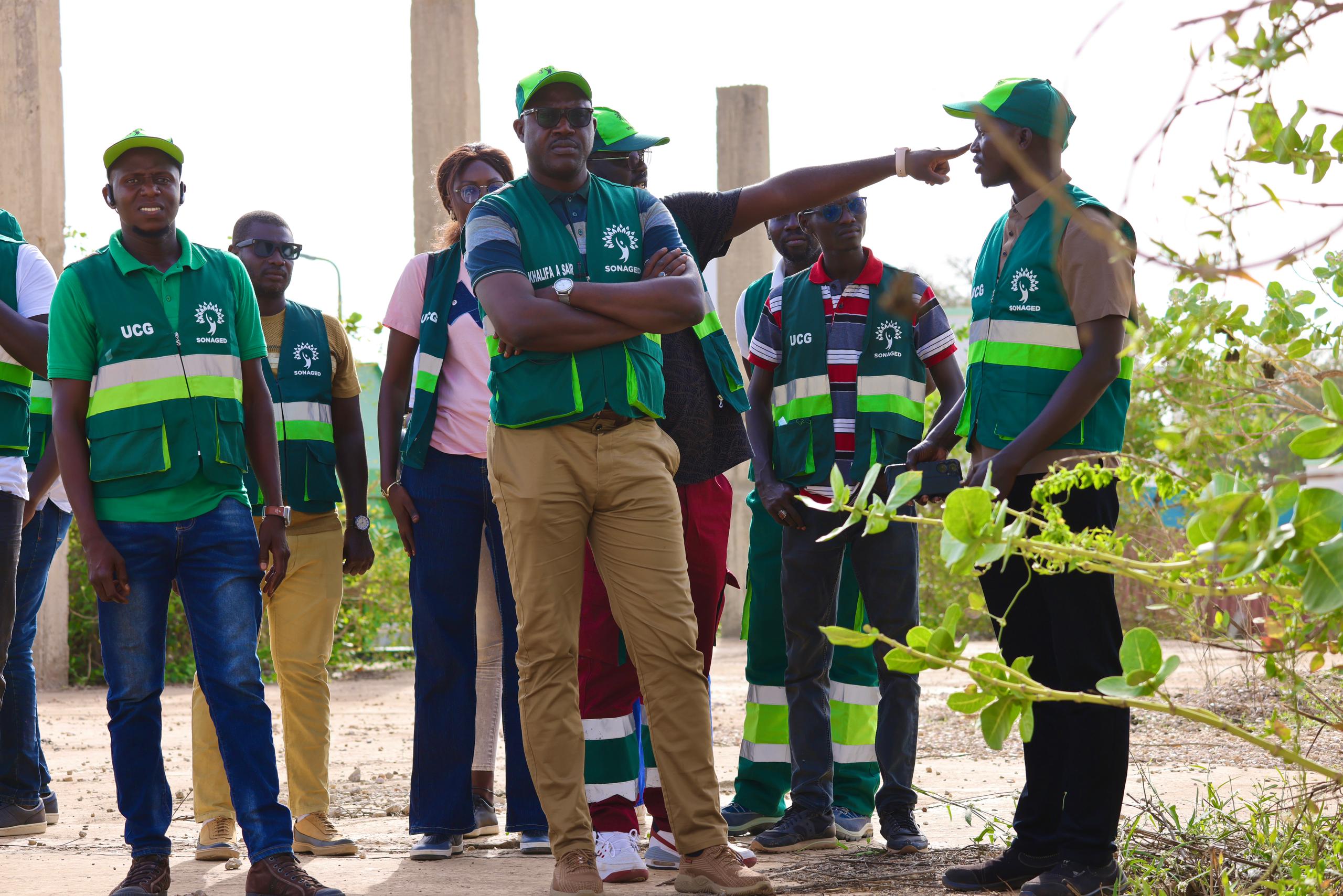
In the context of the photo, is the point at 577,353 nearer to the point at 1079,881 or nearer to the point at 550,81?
the point at 550,81

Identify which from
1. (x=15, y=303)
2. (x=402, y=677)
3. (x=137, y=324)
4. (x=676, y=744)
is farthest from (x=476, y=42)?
(x=676, y=744)

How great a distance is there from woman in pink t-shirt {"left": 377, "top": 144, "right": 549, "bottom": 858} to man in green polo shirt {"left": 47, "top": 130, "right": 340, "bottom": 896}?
69 cm

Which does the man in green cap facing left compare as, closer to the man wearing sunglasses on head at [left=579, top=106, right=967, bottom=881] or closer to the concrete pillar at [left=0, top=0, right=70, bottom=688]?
the man wearing sunglasses on head at [left=579, top=106, right=967, bottom=881]

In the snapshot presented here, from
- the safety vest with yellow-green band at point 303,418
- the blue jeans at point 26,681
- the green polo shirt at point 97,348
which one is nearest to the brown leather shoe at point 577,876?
the green polo shirt at point 97,348

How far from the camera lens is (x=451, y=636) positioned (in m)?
4.70

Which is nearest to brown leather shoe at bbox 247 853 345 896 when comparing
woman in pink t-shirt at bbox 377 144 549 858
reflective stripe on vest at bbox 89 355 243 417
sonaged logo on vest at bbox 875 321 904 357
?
woman in pink t-shirt at bbox 377 144 549 858

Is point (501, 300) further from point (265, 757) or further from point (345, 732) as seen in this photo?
point (345, 732)

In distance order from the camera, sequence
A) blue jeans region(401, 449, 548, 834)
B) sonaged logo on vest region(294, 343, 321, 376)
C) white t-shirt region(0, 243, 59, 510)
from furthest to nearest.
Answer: sonaged logo on vest region(294, 343, 321, 376), white t-shirt region(0, 243, 59, 510), blue jeans region(401, 449, 548, 834)

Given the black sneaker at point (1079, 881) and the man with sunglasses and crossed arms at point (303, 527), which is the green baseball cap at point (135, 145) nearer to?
the man with sunglasses and crossed arms at point (303, 527)

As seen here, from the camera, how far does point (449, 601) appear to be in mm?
4699

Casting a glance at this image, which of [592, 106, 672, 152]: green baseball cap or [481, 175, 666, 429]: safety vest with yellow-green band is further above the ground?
[592, 106, 672, 152]: green baseball cap

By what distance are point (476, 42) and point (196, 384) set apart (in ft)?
32.0

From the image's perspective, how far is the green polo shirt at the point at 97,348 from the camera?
4000 millimetres

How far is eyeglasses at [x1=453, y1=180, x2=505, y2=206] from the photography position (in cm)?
515
